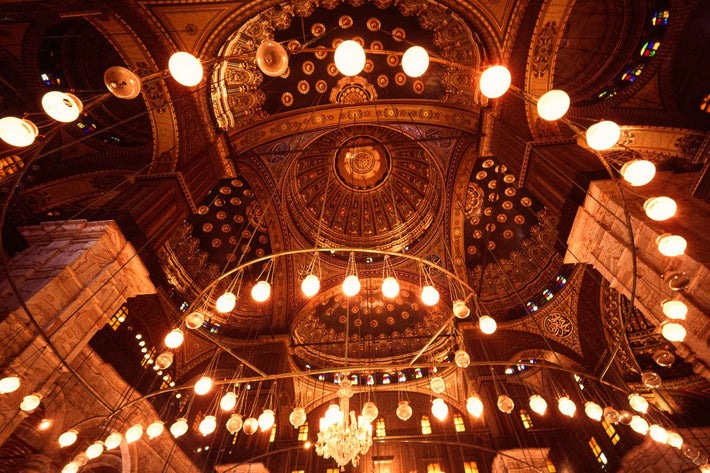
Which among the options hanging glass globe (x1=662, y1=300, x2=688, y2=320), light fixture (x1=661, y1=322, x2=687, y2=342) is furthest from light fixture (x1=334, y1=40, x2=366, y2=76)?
light fixture (x1=661, y1=322, x2=687, y2=342)

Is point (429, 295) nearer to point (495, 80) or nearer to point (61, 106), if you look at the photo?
point (495, 80)

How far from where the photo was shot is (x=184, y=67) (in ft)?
9.16

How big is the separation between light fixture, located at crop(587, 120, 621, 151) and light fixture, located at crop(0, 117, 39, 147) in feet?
15.9

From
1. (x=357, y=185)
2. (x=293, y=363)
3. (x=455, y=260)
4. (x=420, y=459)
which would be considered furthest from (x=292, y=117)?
(x=420, y=459)

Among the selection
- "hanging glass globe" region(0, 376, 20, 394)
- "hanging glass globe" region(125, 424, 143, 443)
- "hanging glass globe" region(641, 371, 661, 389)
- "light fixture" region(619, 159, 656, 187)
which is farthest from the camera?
"hanging glass globe" region(125, 424, 143, 443)

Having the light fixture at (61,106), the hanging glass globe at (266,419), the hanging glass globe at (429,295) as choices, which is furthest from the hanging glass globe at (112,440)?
the hanging glass globe at (429,295)

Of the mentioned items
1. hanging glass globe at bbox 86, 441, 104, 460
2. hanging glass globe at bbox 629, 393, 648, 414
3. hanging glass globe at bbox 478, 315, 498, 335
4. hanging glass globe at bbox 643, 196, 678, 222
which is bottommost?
hanging glass globe at bbox 86, 441, 104, 460

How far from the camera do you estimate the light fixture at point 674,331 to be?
329cm

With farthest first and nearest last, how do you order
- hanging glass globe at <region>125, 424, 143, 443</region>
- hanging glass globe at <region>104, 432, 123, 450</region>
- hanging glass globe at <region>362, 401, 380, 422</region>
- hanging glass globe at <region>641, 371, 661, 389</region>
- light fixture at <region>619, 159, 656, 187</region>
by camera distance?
1. hanging glass globe at <region>362, 401, 380, 422</region>
2. hanging glass globe at <region>125, 424, 143, 443</region>
3. hanging glass globe at <region>104, 432, 123, 450</region>
4. hanging glass globe at <region>641, 371, 661, 389</region>
5. light fixture at <region>619, 159, 656, 187</region>

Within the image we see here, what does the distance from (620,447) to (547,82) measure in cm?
872

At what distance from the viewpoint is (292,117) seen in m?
8.87

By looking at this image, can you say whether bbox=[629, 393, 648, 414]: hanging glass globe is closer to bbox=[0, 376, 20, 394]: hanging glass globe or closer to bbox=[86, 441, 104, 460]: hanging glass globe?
bbox=[86, 441, 104, 460]: hanging glass globe

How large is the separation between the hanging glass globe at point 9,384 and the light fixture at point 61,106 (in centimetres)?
311

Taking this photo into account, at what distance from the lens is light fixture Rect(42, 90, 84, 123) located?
108 inches
